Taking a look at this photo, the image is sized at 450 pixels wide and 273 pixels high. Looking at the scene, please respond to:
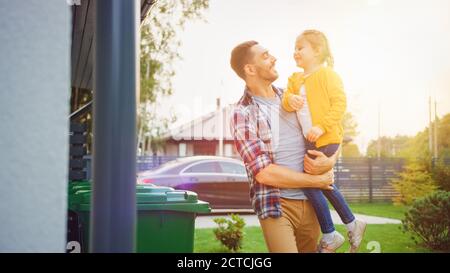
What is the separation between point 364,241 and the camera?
3719 mm

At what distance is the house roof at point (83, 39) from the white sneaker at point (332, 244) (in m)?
2.14

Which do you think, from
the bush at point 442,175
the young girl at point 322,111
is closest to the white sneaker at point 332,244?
the young girl at point 322,111

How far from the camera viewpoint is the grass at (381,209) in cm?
376

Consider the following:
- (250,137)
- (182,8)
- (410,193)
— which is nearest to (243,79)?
(250,137)

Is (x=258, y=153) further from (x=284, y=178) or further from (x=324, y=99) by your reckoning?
(x=324, y=99)

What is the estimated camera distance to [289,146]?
12.1 feet

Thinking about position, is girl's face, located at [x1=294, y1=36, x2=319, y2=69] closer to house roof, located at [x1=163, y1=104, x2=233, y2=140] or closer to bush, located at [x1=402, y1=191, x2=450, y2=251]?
house roof, located at [x1=163, y1=104, x2=233, y2=140]

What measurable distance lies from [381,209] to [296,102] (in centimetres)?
112

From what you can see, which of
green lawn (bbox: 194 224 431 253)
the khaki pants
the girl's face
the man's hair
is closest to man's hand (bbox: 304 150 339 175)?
the khaki pants

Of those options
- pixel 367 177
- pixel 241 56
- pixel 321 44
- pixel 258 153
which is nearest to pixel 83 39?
pixel 241 56

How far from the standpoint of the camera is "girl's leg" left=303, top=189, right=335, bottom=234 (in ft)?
12.1

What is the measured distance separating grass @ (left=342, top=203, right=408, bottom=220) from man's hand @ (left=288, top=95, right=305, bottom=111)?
0.89 meters

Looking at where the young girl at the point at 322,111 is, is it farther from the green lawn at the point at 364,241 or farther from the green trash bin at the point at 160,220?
the green trash bin at the point at 160,220
